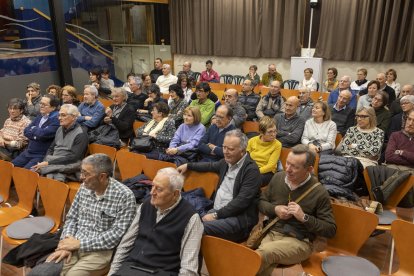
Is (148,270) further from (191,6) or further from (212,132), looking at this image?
(191,6)

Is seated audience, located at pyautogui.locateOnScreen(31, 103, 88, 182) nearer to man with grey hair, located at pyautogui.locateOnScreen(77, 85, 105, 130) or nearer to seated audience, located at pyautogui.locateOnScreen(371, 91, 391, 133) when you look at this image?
man with grey hair, located at pyautogui.locateOnScreen(77, 85, 105, 130)

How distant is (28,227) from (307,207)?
7.07 ft

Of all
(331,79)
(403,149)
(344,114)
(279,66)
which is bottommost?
(403,149)

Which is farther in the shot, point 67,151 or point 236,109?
point 236,109

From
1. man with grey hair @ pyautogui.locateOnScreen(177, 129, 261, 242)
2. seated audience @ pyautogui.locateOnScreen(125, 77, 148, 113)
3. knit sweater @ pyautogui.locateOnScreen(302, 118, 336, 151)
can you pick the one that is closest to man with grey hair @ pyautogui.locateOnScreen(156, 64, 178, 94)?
seated audience @ pyautogui.locateOnScreen(125, 77, 148, 113)

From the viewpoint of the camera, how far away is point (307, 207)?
2.29 metres

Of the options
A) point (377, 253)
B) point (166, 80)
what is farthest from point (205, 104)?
point (377, 253)

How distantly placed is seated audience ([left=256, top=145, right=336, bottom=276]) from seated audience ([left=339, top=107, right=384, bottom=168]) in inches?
60.1

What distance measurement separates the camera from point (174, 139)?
13.3 ft

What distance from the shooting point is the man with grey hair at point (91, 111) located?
14.6 feet

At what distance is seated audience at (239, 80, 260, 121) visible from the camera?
18.0 ft

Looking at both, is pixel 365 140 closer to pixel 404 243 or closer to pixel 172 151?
pixel 404 243

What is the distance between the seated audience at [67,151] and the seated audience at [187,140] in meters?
0.92

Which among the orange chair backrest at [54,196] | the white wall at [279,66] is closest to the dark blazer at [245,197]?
the orange chair backrest at [54,196]
